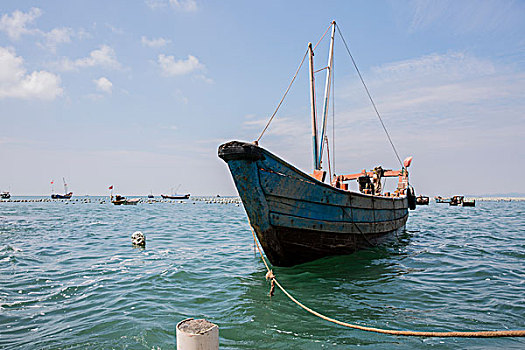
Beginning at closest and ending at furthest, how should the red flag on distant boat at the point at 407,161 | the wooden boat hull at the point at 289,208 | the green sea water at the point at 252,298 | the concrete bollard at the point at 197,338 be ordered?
the concrete bollard at the point at 197,338, the green sea water at the point at 252,298, the wooden boat hull at the point at 289,208, the red flag on distant boat at the point at 407,161

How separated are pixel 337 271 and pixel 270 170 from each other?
10.2ft

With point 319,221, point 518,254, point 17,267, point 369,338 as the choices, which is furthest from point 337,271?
point 17,267

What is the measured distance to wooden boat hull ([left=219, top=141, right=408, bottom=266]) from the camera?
6559 millimetres

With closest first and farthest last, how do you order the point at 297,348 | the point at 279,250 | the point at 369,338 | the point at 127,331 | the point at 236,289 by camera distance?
1. the point at 297,348
2. the point at 369,338
3. the point at 127,331
4. the point at 236,289
5. the point at 279,250

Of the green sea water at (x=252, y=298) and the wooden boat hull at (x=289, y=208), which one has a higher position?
the wooden boat hull at (x=289, y=208)

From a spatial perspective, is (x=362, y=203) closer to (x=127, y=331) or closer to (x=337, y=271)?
(x=337, y=271)

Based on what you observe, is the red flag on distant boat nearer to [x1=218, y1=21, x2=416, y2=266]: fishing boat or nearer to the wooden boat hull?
[x1=218, y1=21, x2=416, y2=266]: fishing boat

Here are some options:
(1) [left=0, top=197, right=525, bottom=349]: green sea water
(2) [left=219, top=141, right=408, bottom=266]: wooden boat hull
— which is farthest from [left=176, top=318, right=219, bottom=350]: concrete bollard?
(2) [left=219, top=141, right=408, bottom=266]: wooden boat hull

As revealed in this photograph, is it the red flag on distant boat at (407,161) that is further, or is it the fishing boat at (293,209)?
the red flag on distant boat at (407,161)

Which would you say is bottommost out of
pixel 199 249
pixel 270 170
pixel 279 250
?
pixel 199 249

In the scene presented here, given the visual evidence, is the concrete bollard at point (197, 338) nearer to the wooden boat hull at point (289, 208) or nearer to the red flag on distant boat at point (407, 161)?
the wooden boat hull at point (289, 208)

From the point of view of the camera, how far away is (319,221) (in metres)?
7.73

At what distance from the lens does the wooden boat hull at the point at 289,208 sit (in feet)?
21.5

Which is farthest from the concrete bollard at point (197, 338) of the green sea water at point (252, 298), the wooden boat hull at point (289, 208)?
the wooden boat hull at point (289, 208)
